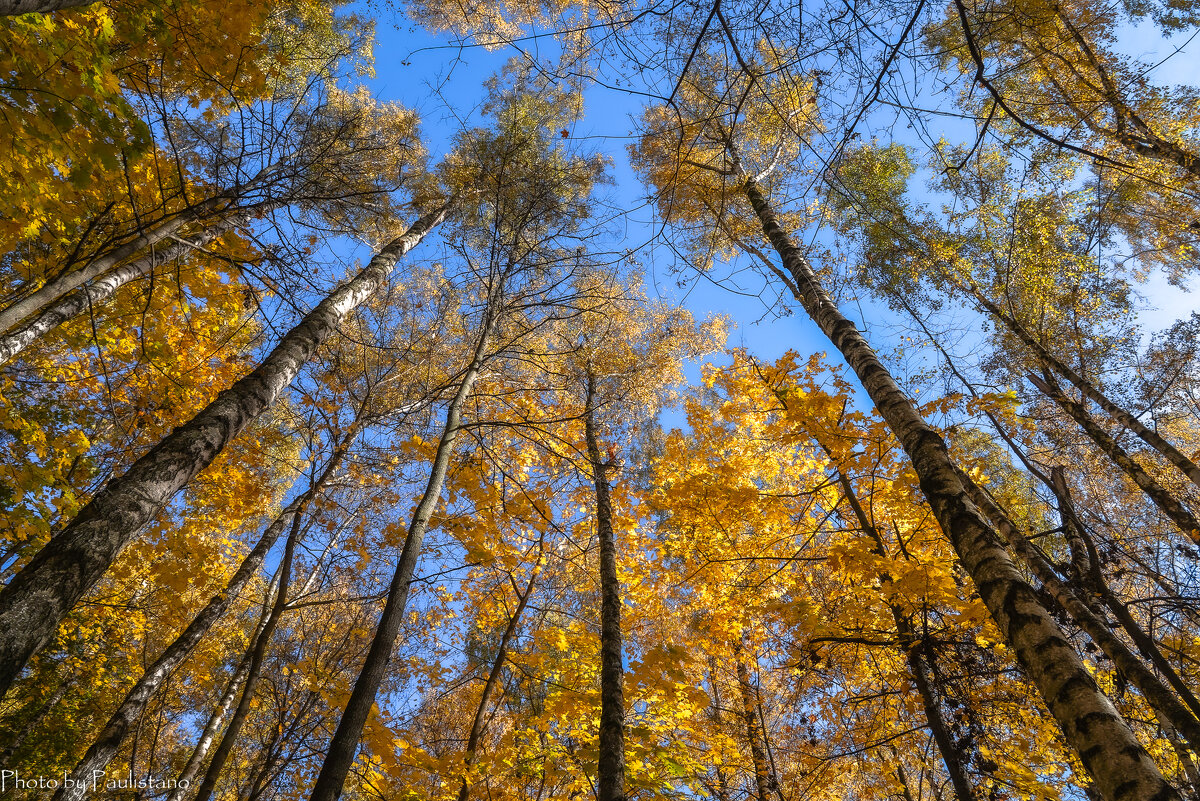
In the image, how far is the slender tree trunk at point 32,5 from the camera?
1.63 m

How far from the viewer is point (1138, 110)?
26.6 feet

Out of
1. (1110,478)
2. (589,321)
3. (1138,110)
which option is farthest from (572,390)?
(1110,478)

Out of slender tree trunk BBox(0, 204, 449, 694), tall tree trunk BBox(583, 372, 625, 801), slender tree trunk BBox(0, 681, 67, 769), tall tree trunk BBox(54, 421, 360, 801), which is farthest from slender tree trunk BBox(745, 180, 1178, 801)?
slender tree trunk BBox(0, 681, 67, 769)

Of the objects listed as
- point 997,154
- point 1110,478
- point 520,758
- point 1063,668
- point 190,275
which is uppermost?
point 997,154

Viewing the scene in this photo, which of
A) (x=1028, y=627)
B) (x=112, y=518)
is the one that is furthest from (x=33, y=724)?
(x=1028, y=627)

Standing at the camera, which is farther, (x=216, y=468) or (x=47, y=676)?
(x=47, y=676)

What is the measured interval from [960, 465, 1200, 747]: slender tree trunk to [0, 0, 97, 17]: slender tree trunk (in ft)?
17.8

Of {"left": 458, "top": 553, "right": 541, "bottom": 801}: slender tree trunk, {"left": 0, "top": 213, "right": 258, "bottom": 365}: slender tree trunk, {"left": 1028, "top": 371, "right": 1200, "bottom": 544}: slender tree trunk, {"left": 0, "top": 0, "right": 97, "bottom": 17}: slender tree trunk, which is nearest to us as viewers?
{"left": 0, "top": 0, "right": 97, "bottom": 17}: slender tree trunk

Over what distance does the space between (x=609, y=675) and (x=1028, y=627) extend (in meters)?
3.60

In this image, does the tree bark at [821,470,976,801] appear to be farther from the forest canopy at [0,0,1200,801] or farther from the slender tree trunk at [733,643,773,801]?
the slender tree trunk at [733,643,773,801]

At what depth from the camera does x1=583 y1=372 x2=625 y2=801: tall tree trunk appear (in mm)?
3916

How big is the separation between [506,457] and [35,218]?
5.58m

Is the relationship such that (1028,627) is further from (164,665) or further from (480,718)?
(164,665)

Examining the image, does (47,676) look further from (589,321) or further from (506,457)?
(589,321)
